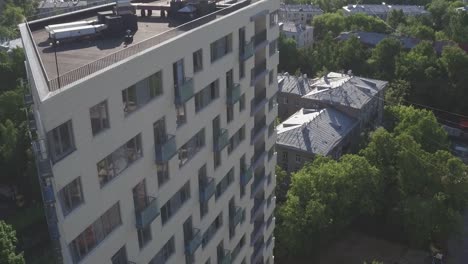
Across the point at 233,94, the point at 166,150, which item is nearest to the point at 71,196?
the point at 166,150

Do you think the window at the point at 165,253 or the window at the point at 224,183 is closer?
the window at the point at 165,253

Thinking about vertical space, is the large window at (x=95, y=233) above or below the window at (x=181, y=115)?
below

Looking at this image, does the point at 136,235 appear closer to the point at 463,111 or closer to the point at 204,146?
the point at 204,146

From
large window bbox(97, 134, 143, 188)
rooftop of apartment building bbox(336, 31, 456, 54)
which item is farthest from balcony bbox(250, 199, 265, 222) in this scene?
rooftop of apartment building bbox(336, 31, 456, 54)

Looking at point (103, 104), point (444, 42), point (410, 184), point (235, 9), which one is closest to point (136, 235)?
point (103, 104)

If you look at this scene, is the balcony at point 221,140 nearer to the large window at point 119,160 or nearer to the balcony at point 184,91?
the balcony at point 184,91

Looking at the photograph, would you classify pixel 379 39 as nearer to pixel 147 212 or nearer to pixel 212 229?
pixel 212 229

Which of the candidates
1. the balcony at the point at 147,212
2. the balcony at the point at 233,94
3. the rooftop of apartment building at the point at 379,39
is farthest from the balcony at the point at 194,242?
the rooftop of apartment building at the point at 379,39
